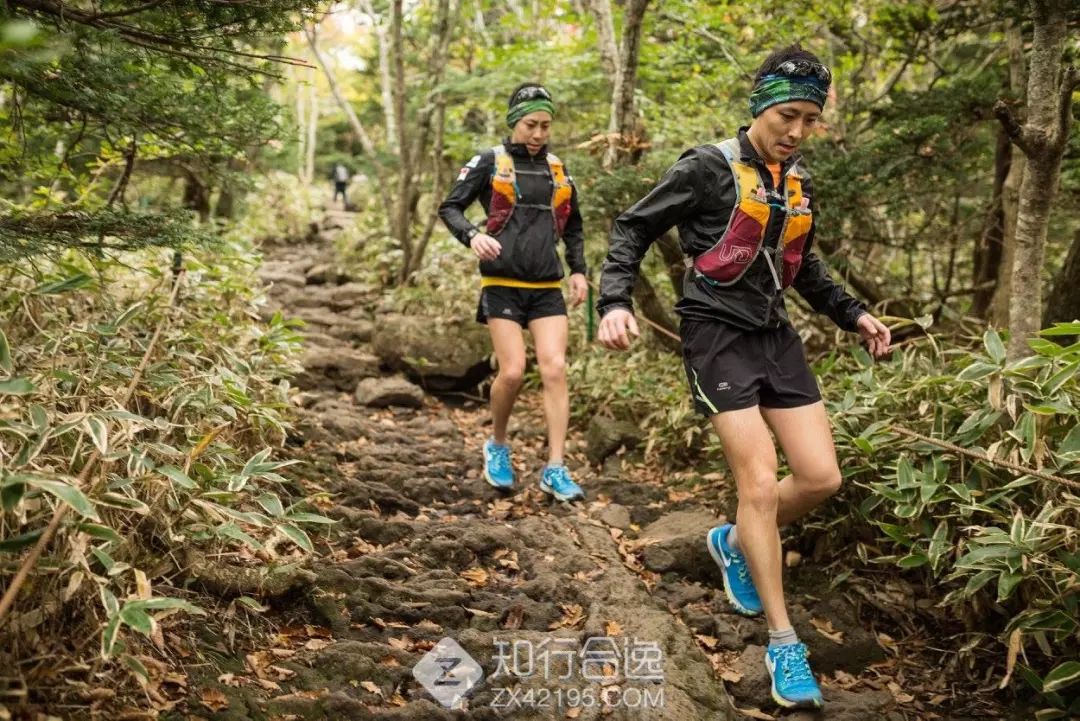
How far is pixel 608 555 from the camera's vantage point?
14.2 ft

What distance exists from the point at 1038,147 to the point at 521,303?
2.98 m

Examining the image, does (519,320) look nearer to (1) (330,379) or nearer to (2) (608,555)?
(2) (608,555)

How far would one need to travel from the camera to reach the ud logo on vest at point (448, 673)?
2906mm

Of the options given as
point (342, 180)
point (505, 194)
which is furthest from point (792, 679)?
point (342, 180)

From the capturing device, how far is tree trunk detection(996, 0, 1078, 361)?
138 inches

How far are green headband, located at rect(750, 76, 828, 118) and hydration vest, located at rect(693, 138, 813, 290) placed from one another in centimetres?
22

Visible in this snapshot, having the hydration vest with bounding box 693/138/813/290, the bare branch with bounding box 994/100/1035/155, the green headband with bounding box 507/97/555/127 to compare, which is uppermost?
the green headband with bounding box 507/97/555/127

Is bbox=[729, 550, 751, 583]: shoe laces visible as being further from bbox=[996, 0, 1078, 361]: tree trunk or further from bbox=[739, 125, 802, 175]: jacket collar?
bbox=[739, 125, 802, 175]: jacket collar

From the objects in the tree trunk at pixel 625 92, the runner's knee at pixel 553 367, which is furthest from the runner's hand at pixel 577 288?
the tree trunk at pixel 625 92

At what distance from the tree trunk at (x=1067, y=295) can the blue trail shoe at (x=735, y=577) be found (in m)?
2.66

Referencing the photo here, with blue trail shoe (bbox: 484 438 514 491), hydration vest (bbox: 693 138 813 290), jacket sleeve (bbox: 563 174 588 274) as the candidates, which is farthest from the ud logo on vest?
jacket sleeve (bbox: 563 174 588 274)

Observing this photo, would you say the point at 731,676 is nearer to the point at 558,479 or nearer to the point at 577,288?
the point at 558,479

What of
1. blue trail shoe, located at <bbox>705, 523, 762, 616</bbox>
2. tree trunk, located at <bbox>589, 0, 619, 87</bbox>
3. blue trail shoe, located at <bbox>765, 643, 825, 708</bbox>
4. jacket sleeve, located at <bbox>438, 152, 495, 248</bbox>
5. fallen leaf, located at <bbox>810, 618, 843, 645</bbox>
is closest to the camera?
blue trail shoe, located at <bbox>765, 643, 825, 708</bbox>

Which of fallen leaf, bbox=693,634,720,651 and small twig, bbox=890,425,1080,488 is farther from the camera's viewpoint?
fallen leaf, bbox=693,634,720,651
